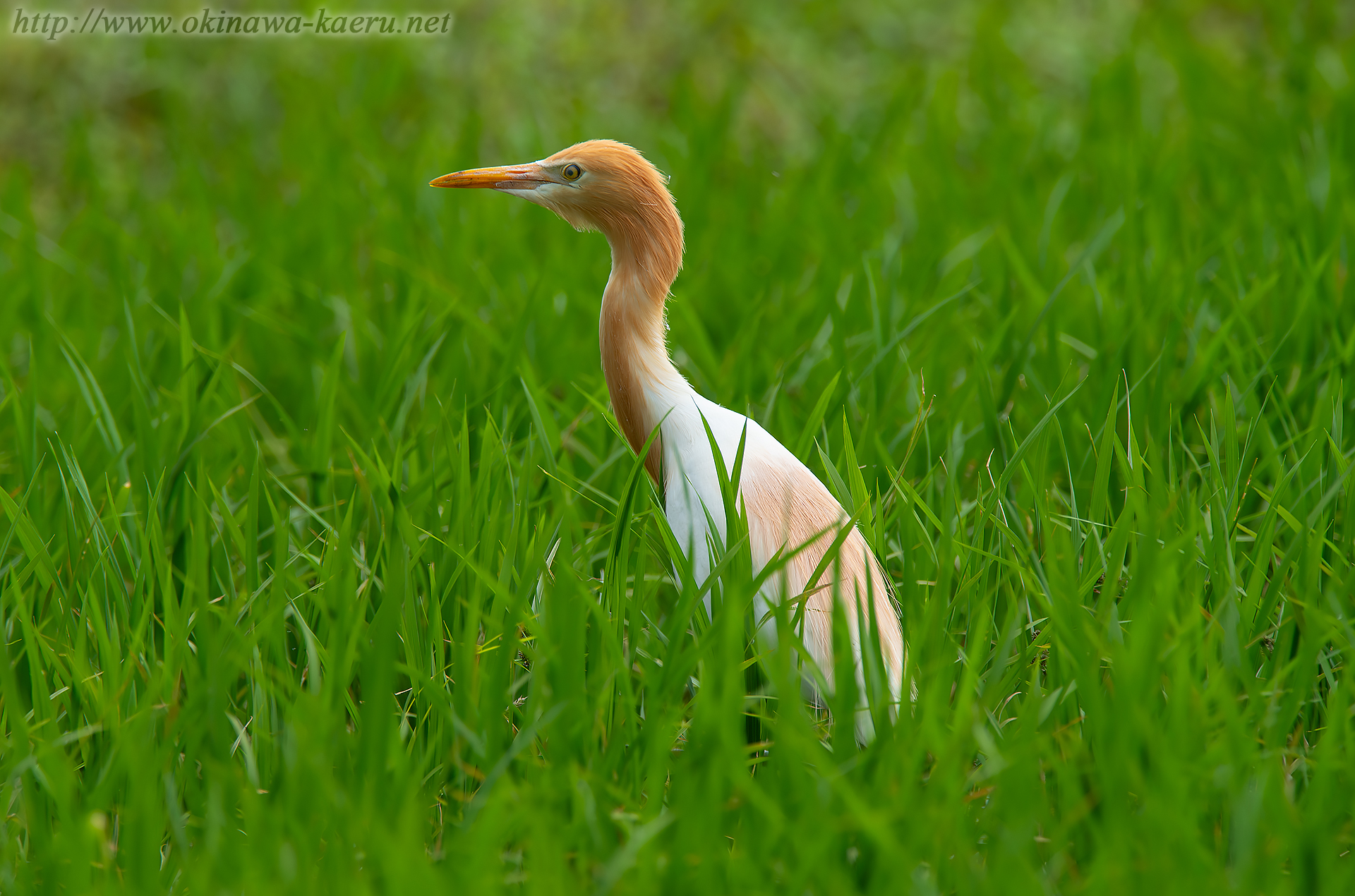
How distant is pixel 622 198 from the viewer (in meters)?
2.20

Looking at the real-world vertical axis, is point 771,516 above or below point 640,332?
below

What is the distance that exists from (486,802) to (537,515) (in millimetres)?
1034

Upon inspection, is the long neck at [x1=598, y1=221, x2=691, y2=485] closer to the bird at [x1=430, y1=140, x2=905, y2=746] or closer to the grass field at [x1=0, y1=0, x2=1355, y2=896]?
the bird at [x1=430, y1=140, x2=905, y2=746]

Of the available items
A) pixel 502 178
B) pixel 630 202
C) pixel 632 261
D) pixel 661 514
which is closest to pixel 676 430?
pixel 661 514

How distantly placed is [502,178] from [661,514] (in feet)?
2.62

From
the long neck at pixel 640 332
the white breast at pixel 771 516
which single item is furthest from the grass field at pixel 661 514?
the long neck at pixel 640 332

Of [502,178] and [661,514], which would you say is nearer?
[661,514]

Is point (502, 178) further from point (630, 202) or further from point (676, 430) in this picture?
point (676, 430)

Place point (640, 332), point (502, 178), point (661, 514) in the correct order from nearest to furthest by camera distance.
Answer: point (661, 514) → point (640, 332) → point (502, 178)

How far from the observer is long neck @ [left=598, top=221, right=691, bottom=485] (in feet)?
7.13

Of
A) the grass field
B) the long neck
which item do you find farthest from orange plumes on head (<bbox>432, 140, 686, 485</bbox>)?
the grass field

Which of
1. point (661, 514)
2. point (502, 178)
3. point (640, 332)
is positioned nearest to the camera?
point (661, 514)

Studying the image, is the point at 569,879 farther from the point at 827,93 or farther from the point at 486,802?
the point at 827,93

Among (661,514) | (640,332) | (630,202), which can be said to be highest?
(630,202)
